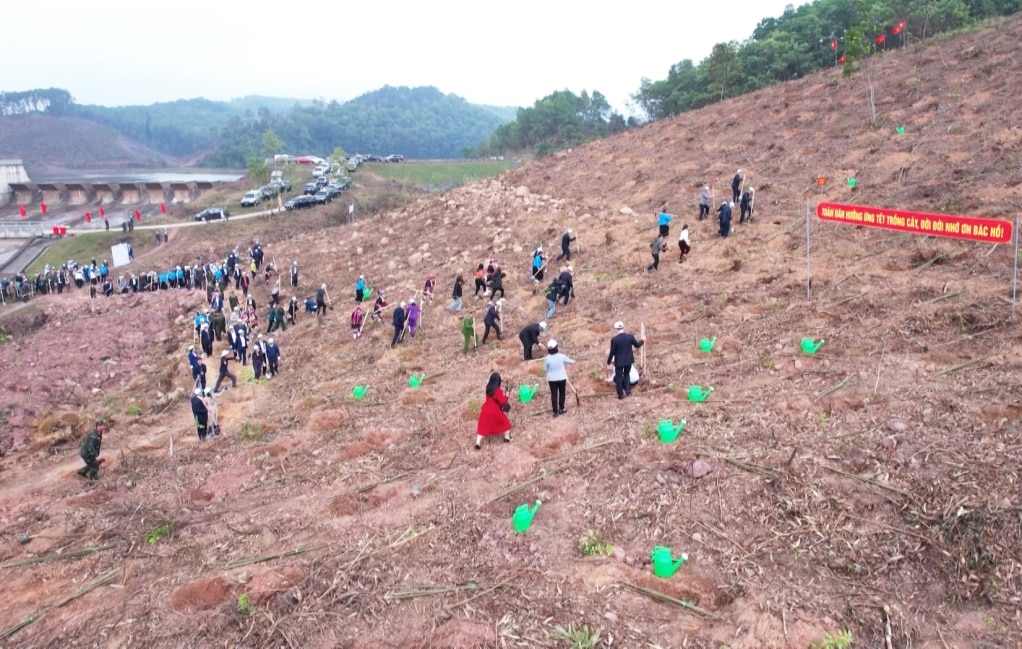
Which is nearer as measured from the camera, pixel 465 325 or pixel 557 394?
pixel 557 394

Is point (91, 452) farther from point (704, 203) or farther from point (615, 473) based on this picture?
point (704, 203)

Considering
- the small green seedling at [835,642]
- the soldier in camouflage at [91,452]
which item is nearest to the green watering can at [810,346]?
the small green seedling at [835,642]

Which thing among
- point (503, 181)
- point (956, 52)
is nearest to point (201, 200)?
point (503, 181)

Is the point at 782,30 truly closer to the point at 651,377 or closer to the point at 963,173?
the point at 963,173

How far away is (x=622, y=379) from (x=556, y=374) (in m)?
1.12

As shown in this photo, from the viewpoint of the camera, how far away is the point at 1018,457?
259 inches

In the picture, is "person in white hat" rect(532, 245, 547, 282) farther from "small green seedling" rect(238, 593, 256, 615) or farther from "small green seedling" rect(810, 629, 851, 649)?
"small green seedling" rect(810, 629, 851, 649)

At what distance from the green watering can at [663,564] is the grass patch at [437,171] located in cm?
4982

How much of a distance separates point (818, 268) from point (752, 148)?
13.1 metres

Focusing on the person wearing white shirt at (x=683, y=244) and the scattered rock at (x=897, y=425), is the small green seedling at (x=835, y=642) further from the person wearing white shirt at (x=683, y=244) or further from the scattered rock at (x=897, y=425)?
the person wearing white shirt at (x=683, y=244)

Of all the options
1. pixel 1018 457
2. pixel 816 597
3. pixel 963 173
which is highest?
pixel 963 173

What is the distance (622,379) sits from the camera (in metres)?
9.82

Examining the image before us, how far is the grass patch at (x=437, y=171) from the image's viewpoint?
56656 millimetres

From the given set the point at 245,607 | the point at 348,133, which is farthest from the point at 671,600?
the point at 348,133
